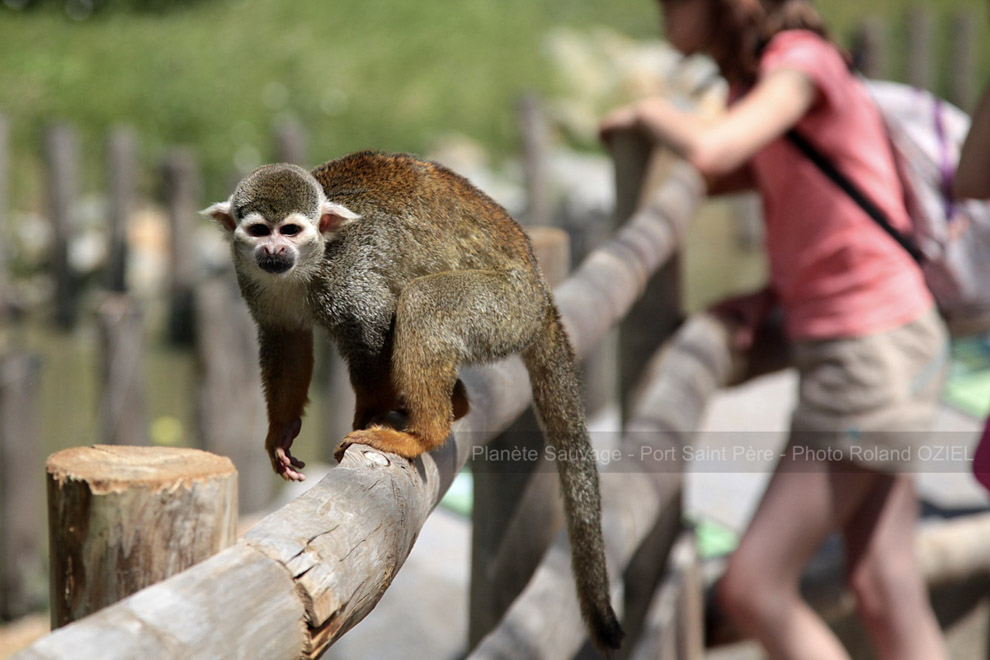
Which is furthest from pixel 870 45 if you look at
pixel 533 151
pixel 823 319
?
pixel 823 319

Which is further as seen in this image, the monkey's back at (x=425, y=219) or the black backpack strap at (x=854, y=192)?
the black backpack strap at (x=854, y=192)

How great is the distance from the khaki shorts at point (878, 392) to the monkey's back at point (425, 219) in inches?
38.5

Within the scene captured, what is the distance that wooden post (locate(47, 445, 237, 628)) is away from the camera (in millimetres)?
1034

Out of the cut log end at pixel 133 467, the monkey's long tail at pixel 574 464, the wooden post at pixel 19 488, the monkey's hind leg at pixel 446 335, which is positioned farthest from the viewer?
the wooden post at pixel 19 488

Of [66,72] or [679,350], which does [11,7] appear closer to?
[66,72]

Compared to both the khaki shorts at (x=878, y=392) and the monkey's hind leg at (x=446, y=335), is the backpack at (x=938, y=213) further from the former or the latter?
the monkey's hind leg at (x=446, y=335)

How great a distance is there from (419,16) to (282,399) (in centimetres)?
939

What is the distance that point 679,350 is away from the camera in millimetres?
2562

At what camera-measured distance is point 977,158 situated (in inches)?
73.3

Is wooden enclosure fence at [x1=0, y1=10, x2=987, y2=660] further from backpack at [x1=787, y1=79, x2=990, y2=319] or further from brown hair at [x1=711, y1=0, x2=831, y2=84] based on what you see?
backpack at [x1=787, y1=79, x2=990, y2=319]

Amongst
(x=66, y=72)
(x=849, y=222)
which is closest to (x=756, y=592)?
(x=849, y=222)

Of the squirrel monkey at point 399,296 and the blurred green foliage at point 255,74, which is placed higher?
the blurred green foliage at point 255,74

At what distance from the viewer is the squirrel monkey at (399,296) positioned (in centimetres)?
152

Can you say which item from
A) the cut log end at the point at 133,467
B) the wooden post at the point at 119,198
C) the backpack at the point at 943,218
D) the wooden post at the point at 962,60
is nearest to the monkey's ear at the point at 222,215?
the cut log end at the point at 133,467
